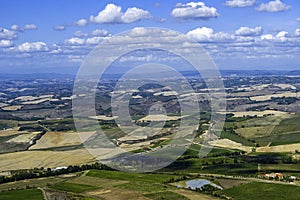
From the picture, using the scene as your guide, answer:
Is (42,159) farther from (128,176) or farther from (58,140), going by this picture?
(128,176)

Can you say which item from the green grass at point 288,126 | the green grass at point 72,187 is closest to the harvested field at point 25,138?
the green grass at point 72,187

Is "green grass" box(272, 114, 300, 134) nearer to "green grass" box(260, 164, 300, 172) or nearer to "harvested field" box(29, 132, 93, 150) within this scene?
"green grass" box(260, 164, 300, 172)

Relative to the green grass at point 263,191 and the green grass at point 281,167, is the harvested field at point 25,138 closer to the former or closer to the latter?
the green grass at point 281,167

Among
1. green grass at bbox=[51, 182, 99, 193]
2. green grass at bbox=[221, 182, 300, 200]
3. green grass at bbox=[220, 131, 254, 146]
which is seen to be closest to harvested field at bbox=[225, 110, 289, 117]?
green grass at bbox=[220, 131, 254, 146]

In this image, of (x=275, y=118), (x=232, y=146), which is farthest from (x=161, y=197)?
(x=275, y=118)

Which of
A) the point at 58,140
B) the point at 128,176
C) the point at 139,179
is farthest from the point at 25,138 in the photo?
the point at 139,179

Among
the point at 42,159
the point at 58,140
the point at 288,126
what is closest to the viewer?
the point at 42,159

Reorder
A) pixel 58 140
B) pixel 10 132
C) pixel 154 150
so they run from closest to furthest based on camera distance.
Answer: pixel 154 150
pixel 58 140
pixel 10 132

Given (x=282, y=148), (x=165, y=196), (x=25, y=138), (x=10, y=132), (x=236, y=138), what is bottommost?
(x=282, y=148)
